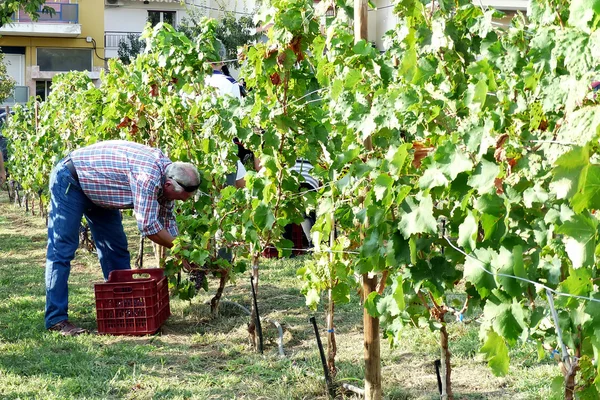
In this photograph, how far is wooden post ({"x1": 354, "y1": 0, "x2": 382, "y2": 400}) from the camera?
3445mm

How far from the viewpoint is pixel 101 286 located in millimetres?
5066

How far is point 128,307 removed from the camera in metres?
5.07

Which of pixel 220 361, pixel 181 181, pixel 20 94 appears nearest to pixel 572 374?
pixel 220 361

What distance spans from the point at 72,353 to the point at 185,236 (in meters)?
1.05

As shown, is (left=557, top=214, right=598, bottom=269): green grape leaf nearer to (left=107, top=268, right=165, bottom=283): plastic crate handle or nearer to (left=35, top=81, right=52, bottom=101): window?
(left=107, top=268, right=165, bottom=283): plastic crate handle

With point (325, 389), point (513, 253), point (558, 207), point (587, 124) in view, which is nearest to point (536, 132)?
point (558, 207)

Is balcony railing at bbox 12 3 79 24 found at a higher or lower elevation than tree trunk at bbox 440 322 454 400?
higher

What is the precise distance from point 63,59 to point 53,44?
31.6 inches

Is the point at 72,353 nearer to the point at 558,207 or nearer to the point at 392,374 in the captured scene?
the point at 392,374

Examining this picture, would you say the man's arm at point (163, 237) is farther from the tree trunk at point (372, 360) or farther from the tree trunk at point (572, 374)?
the tree trunk at point (572, 374)

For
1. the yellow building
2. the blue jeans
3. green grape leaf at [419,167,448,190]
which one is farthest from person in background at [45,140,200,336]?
the yellow building

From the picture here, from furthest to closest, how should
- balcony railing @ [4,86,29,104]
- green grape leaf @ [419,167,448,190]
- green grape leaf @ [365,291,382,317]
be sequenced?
balcony railing @ [4,86,29,104] → green grape leaf @ [365,291,382,317] → green grape leaf @ [419,167,448,190]

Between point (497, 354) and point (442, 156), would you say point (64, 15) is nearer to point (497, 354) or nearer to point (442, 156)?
point (442, 156)

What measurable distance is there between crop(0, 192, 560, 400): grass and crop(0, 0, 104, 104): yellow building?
28.6 m
